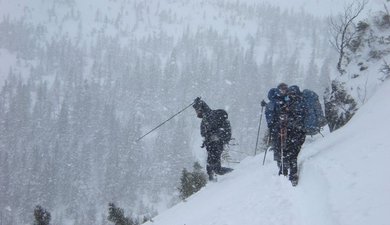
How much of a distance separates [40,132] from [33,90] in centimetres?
4597

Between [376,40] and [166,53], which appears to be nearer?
[376,40]

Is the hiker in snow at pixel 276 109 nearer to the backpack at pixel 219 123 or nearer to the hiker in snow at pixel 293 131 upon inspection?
the hiker in snow at pixel 293 131

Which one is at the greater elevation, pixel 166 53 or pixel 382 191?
pixel 166 53

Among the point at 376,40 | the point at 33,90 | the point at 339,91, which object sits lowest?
the point at 339,91

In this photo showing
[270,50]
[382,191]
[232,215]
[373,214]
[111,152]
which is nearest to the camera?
[373,214]

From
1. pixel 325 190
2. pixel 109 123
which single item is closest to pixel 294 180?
pixel 325 190

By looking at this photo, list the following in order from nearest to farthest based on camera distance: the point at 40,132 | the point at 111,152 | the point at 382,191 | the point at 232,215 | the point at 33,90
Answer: the point at 382,191 → the point at 232,215 → the point at 111,152 → the point at 40,132 → the point at 33,90

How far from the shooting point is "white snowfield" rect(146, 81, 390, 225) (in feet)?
21.5

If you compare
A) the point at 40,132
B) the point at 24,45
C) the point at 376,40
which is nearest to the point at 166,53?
the point at 24,45

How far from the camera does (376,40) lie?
1623cm

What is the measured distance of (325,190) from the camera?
773 centimetres

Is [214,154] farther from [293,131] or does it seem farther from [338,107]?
[338,107]

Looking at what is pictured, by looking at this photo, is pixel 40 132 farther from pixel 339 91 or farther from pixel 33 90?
pixel 339 91

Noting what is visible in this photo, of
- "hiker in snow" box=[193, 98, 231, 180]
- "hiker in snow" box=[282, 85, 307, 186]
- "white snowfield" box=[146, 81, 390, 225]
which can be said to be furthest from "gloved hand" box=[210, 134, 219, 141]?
"hiker in snow" box=[282, 85, 307, 186]
